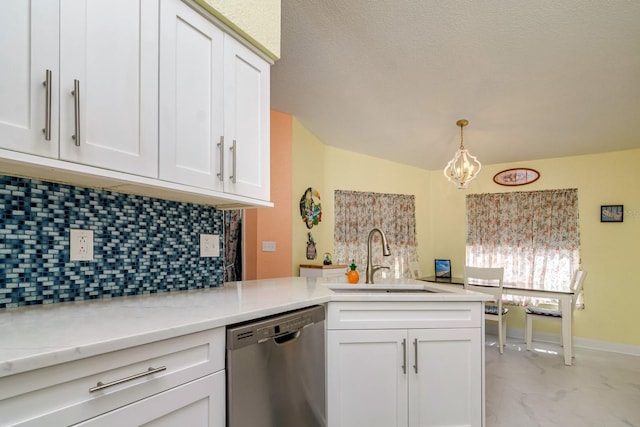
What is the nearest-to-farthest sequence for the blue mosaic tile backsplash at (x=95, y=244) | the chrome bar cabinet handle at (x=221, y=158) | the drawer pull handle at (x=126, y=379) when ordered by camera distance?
the drawer pull handle at (x=126, y=379) → the blue mosaic tile backsplash at (x=95, y=244) → the chrome bar cabinet handle at (x=221, y=158)

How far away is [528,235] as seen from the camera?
172 inches

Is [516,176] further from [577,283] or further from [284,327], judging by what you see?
[284,327]

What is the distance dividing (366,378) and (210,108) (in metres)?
1.49

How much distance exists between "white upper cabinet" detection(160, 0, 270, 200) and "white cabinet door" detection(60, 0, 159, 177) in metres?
0.06

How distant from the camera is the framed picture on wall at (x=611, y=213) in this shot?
3857 millimetres

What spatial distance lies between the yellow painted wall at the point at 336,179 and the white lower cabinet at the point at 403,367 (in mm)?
2033

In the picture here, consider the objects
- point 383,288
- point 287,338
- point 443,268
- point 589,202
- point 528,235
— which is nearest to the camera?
point 287,338

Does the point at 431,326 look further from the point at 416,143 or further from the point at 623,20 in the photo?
the point at 416,143

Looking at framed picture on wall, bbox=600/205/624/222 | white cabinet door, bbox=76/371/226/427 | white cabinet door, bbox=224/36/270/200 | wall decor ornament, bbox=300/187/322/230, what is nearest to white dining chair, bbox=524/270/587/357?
framed picture on wall, bbox=600/205/624/222

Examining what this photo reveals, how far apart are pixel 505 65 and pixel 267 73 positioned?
1916 millimetres

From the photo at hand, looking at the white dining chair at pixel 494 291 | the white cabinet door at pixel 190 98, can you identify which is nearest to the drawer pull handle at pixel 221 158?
the white cabinet door at pixel 190 98

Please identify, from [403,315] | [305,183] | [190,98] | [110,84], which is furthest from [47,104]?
[305,183]

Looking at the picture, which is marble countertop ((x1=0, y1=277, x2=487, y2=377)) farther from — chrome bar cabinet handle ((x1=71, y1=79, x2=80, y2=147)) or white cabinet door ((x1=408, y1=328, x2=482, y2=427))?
chrome bar cabinet handle ((x1=71, y1=79, x2=80, y2=147))

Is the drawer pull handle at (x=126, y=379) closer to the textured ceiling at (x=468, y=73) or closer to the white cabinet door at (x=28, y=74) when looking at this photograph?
the white cabinet door at (x=28, y=74)
